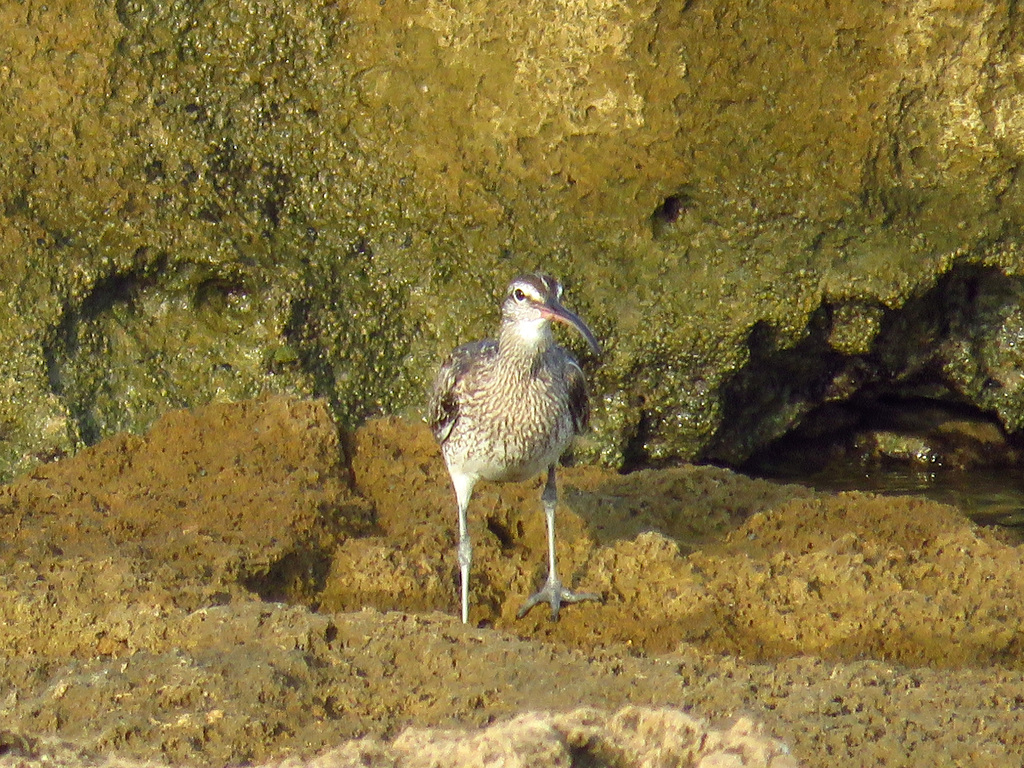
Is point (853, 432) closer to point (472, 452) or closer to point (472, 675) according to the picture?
point (472, 452)

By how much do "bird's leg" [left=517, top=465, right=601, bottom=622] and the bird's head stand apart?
743mm

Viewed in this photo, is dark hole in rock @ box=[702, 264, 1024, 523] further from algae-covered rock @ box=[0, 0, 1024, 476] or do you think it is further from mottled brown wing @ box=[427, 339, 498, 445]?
mottled brown wing @ box=[427, 339, 498, 445]

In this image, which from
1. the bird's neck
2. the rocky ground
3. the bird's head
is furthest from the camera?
the bird's neck

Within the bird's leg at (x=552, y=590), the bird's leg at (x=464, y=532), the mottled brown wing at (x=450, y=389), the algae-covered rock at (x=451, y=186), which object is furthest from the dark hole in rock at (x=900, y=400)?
the bird's leg at (x=464, y=532)

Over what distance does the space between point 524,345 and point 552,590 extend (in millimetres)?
1109

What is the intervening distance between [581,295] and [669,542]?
8.96 feet

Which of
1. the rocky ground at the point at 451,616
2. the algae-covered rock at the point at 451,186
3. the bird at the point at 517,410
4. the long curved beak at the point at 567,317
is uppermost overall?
the algae-covered rock at the point at 451,186

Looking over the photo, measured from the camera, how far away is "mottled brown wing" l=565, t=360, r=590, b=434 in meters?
6.79

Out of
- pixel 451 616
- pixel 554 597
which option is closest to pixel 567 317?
pixel 554 597

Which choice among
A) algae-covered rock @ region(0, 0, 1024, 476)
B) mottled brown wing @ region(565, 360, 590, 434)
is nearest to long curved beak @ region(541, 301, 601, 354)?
mottled brown wing @ region(565, 360, 590, 434)

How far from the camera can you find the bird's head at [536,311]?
6336 mm

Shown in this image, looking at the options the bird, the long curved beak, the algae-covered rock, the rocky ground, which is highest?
the algae-covered rock

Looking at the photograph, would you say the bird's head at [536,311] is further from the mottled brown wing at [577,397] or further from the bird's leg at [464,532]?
the bird's leg at [464,532]

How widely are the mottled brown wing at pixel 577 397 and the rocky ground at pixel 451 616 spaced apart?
47 centimetres
